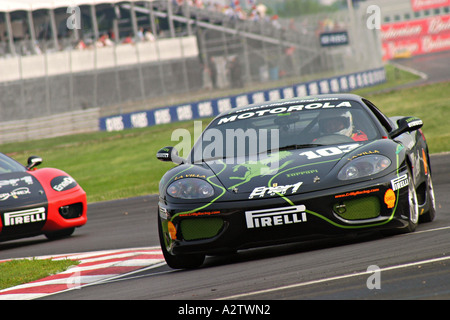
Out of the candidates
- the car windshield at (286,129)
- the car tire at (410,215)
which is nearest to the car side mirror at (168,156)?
the car windshield at (286,129)

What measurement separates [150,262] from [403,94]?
26552 millimetres

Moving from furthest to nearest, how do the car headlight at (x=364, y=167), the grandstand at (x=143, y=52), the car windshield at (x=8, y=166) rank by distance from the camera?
the grandstand at (x=143, y=52), the car windshield at (x=8, y=166), the car headlight at (x=364, y=167)

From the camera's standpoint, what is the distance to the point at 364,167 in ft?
19.3

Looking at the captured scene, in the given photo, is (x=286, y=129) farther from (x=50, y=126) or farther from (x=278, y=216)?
(x=50, y=126)

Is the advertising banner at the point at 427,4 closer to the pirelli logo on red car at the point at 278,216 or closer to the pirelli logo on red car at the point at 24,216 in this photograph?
the pirelli logo on red car at the point at 24,216

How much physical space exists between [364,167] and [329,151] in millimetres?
425

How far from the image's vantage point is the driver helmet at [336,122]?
6.77m

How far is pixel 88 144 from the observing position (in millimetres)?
29656

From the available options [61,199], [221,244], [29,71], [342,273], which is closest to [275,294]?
[342,273]

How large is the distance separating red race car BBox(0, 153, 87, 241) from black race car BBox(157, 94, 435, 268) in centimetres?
337

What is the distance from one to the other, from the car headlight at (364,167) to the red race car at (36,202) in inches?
192

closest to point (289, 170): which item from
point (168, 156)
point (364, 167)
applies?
point (364, 167)

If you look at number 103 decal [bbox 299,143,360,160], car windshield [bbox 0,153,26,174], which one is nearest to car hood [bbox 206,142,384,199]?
number 103 decal [bbox 299,143,360,160]

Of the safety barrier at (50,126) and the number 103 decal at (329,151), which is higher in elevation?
the number 103 decal at (329,151)
